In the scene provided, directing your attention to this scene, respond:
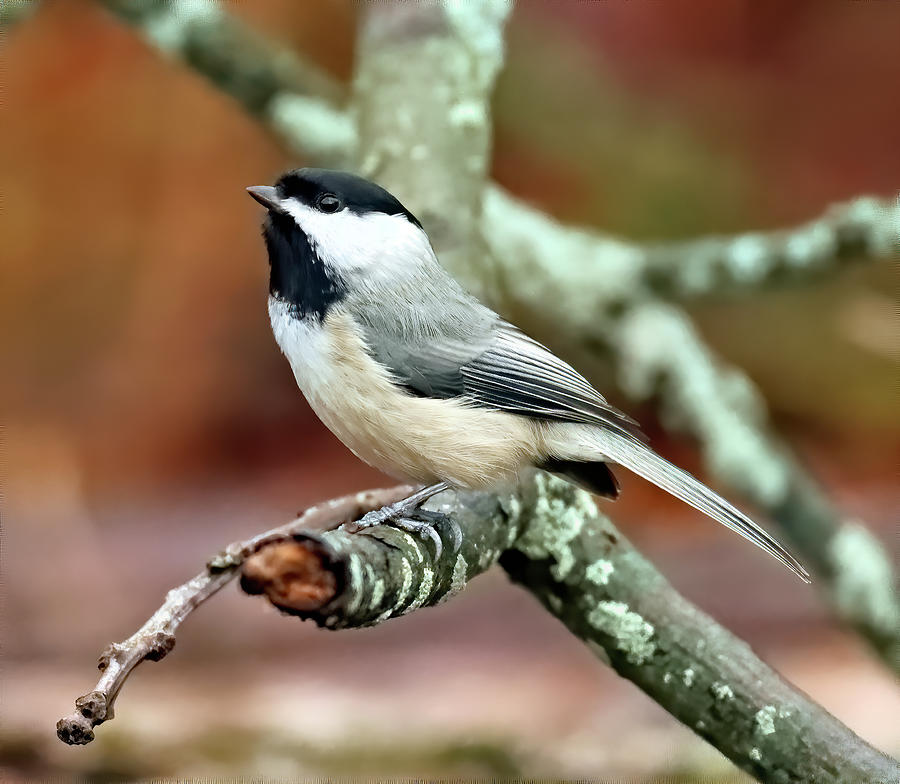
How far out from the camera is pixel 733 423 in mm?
1655

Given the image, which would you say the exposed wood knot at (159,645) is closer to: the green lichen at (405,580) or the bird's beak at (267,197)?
the green lichen at (405,580)

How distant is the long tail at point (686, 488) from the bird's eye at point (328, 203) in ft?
1.26

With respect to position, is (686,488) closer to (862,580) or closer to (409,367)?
(409,367)

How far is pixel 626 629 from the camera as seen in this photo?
105 centimetres

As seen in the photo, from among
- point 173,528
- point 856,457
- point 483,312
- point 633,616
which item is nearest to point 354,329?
point 483,312

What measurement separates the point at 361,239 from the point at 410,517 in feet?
1.04

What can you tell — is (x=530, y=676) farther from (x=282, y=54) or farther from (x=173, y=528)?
(x=282, y=54)

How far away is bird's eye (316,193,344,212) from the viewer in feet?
3.41

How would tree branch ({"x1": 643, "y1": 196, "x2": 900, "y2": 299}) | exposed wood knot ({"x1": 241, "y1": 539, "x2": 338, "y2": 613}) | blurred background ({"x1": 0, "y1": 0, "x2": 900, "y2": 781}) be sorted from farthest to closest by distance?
blurred background ({"x1": 0, "y1": 0, "x2": 900, "y2": 781}), tree branch ({"x1": 643, "y1": 196, "x2": 900, "y2": 299}), exposed wood knot ({"x1": 241, "y1": 539, "x2": 338, "y2": 613})

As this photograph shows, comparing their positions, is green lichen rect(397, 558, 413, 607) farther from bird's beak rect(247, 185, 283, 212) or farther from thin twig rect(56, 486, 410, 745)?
bird's beak rect(247, 185, 283, 212)

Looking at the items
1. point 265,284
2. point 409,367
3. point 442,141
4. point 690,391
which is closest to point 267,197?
point 409,367

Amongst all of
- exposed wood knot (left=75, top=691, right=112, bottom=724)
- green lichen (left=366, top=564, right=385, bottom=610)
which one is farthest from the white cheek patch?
exposed wood knot (left=75, top=691, right=112, bottom=724)

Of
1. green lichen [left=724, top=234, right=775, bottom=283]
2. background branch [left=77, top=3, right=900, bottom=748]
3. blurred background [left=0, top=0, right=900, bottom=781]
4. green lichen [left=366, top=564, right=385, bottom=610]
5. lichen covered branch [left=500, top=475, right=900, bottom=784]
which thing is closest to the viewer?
green lichen [left=366, top=564, right=385, bottom=610]

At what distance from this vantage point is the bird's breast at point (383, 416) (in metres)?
1.03
